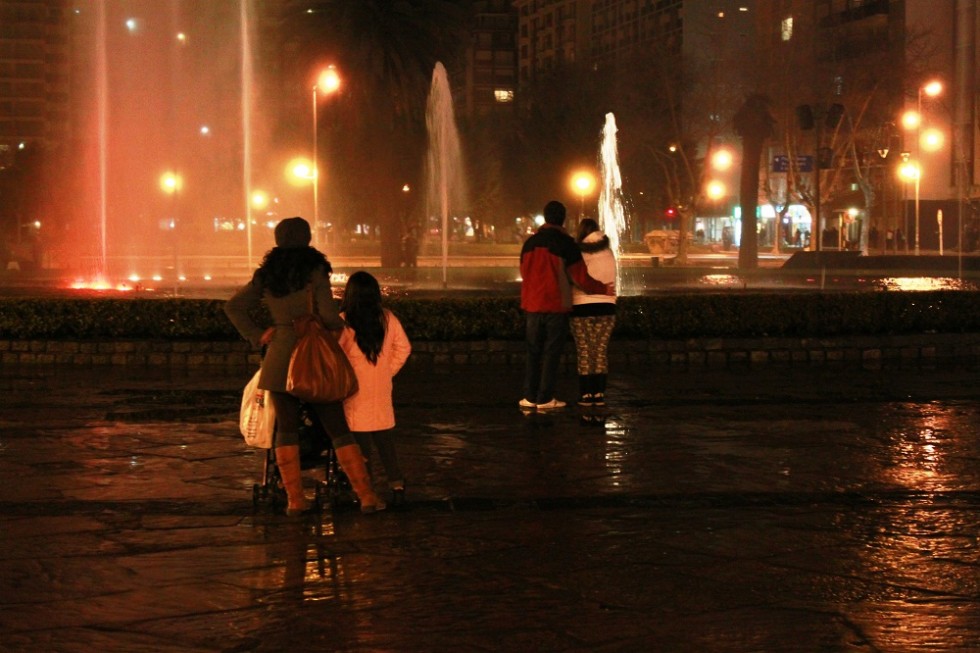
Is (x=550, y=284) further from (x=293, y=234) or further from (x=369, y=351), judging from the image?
(x=293, y=234)

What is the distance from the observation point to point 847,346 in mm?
16203

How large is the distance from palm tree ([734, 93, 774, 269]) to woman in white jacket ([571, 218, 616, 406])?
109 feet

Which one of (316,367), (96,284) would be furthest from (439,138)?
(316,367)

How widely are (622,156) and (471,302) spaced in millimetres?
45268

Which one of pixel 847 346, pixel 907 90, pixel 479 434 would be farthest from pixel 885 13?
pixel 479 434

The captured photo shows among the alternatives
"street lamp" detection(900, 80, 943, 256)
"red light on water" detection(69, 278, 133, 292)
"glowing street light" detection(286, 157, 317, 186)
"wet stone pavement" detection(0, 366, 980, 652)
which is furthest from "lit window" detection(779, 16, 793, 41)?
"wet stone pavement" detection(0, 366, 980, 652)

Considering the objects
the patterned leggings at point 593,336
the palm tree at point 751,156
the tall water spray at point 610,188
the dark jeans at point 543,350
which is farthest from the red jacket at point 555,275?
the palm tree at point 751,156

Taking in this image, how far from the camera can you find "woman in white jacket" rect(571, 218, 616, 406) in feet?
37.5

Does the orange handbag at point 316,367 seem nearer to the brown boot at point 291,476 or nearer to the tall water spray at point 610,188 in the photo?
the brown boot at point 291,476

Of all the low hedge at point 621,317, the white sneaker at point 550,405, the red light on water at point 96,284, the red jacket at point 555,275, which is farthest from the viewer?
the red light on water at point 96,284

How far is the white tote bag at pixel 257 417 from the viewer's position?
7406 mm

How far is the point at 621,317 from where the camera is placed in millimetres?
16125

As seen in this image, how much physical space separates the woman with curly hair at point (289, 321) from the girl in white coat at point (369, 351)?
14cm

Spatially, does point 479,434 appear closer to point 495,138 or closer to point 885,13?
point 495,138
